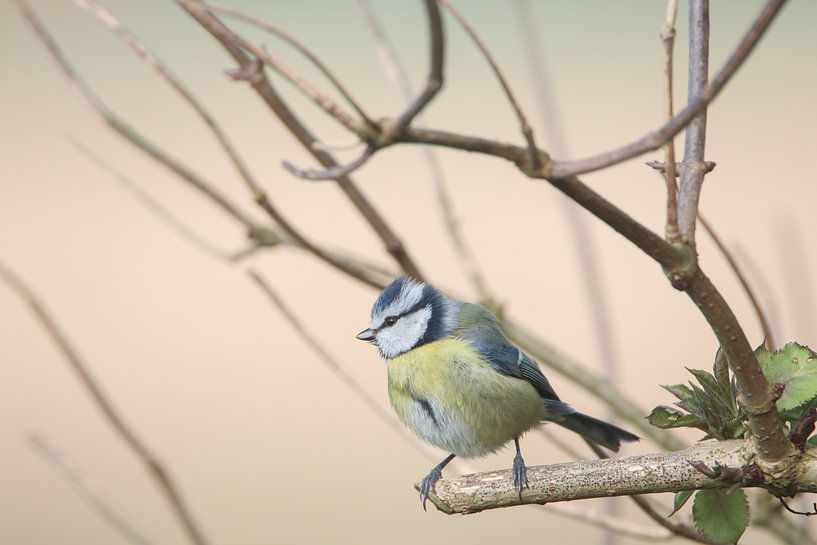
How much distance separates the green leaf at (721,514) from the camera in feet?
2.18

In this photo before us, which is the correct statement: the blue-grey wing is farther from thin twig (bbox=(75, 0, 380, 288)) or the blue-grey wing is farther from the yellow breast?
thin twig (bbox=(75, 0, 380, 288))

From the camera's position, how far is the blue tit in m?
1.10

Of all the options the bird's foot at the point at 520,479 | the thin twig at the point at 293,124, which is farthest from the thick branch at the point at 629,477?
the thin twig at the point at 293,124

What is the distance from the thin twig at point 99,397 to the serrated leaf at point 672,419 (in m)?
0.50

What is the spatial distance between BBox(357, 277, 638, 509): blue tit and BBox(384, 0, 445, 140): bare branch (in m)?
0.58

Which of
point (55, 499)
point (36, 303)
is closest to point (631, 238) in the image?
point (36, 303)

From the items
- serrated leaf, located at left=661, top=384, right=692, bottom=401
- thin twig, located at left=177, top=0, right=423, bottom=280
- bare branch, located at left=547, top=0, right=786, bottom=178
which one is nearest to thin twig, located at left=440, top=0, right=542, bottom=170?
bare branch, located at left=547, top=0, right=786, bottom=178

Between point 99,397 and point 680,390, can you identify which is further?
point 99,397

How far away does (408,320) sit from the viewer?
1261 mm

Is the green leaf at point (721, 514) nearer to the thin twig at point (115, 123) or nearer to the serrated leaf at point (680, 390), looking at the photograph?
the serrated leaf at point (680, 390)

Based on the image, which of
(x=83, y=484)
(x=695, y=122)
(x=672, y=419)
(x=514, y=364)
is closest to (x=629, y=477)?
(x=672, y=419)

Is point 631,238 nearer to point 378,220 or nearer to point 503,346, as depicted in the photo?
point 378,220

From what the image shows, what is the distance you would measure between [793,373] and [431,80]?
1.19 feet

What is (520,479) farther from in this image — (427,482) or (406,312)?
(406,312)
